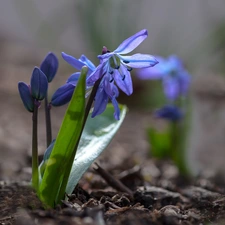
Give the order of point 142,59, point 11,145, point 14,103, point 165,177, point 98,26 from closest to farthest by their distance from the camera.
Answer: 1. point 142,59
2. point 165,177
3. point 11,145
4. point 14,103
5. point 98,26

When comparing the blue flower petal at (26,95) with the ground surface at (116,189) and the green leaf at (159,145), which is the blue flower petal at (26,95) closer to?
the ground surface at (116,189)

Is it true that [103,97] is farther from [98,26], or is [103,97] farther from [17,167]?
[98,26]

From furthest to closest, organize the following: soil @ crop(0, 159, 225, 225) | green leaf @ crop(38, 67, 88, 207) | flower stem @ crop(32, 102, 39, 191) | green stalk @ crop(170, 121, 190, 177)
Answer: green stalk @ crop(170, 121, 190, 177) < flower stem @ crop(32, 102, 39, 191) < green leaf @ crop(38, 67, 88, 207) < soil @ crop(0, 159, 225, 225)

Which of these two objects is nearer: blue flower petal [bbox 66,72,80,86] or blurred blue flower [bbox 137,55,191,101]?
blue flower petal [bbox 66,72,80,86]

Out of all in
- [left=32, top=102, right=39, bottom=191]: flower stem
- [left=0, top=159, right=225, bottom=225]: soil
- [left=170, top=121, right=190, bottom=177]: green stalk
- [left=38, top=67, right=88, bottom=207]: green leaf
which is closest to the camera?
[left=0, top=159, right=225, bottom=225]: soil

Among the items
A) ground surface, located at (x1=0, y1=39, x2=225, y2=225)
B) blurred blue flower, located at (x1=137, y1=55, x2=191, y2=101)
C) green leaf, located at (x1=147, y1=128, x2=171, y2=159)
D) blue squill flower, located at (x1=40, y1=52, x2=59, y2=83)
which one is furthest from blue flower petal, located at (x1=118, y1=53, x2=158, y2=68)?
green leaf, located at (x1=147, y1=128, x2=171, y2=159)

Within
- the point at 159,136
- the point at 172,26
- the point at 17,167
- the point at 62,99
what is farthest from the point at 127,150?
the point at 172,26

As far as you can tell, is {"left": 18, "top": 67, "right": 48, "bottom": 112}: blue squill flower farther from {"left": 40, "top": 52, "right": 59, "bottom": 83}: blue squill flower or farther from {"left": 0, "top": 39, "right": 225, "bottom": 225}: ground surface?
{"left": 0, "top": 39, "right": 225, "bottom": 225}: ground surface
